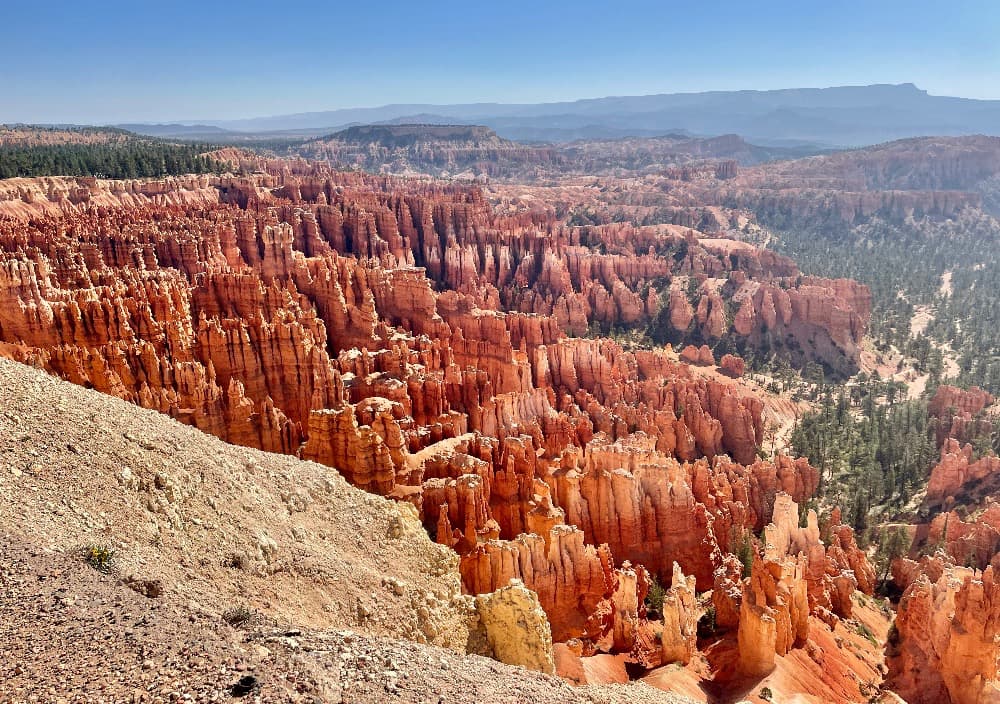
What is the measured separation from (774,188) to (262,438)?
12871cm

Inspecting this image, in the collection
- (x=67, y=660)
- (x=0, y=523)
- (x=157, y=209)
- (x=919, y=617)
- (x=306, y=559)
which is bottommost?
(x=919, y=617)

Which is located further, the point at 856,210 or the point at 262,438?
the point at 856,210

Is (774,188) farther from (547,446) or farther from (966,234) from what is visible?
(547,446)

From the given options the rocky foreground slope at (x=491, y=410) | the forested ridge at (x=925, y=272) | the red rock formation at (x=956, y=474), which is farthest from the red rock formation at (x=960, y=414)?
the rocky foreground slope at (x=491, y=410)

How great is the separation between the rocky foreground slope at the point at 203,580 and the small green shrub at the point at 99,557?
1.9 inches

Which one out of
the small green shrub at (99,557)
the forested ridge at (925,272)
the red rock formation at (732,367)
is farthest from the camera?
the forested ridge at (925,272)

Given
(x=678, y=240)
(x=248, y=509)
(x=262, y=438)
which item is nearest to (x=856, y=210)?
(x=678, y=240)

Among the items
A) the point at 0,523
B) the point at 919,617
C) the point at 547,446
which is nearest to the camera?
the point at 0,523

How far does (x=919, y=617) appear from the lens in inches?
785

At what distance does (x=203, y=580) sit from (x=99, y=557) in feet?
5.42

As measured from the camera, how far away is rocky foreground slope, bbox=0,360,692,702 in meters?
7.66

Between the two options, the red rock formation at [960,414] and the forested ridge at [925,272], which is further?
the forested ridge at [925,272]

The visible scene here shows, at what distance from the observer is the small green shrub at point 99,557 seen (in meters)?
9.14

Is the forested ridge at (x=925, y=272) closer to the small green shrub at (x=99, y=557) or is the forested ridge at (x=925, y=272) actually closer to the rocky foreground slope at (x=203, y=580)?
the rocky foreground slope at (x=203, y=580)
